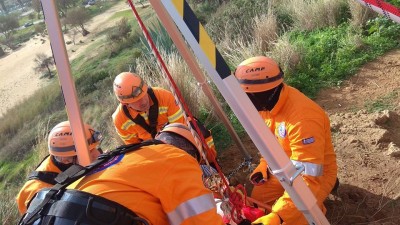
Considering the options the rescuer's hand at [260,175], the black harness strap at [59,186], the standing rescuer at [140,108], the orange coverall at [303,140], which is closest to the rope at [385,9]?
the orange coverall at [303,140]

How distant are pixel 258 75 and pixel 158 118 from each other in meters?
2.23

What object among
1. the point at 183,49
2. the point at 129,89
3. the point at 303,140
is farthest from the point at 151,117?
the point at 303,140

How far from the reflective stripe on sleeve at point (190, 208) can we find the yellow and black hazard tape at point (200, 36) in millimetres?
664

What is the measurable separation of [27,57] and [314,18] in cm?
3558

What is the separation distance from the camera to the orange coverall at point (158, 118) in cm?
505

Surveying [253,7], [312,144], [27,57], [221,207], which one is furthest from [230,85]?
[27,57]

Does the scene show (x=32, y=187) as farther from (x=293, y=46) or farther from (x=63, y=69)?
(x=293, y=46)

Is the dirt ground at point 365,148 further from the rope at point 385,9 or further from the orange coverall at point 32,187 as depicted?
the orange coverall at point 32,187

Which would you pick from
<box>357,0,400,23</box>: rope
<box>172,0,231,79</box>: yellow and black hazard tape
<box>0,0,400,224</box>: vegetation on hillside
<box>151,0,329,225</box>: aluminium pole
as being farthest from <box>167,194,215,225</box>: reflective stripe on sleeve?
<box>0,0,400,224</box>: vegetation on hillside

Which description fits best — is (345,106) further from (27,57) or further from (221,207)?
(27,57)

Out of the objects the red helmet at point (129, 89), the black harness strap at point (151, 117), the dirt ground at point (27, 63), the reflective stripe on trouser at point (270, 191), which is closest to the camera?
the reflective stripe on trouser at point (270, 191)

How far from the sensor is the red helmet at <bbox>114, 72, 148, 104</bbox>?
4.71m

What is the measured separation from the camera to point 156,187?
2.01m

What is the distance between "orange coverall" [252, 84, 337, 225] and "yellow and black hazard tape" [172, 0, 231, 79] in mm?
1489
